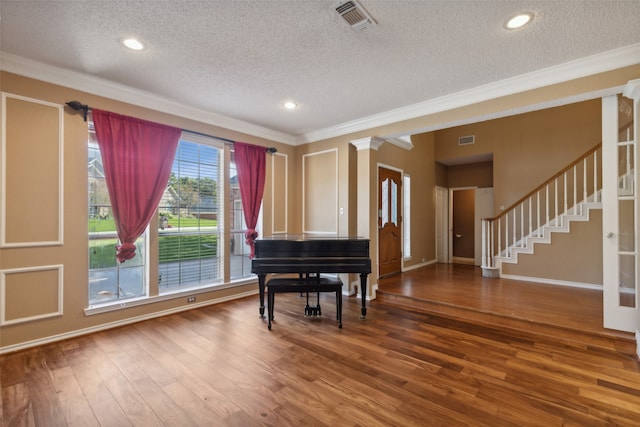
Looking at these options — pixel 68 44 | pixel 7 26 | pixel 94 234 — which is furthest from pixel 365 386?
pixel 7 26

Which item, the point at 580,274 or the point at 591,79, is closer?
the point at 591,79

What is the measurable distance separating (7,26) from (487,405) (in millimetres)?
4645

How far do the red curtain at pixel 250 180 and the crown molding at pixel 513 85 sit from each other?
5.22ft

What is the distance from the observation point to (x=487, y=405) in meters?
1.93

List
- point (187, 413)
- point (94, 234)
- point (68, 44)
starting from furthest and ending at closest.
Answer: point (94, 234) → point (68, 44) → point (187, 413)

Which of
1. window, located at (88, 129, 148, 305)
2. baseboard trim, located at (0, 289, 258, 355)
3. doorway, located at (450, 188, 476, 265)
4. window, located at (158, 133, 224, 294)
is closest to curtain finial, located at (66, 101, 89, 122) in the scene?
window, located at (88, 129, 148, 305)

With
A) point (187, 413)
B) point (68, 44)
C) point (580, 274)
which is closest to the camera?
point (187, 413)

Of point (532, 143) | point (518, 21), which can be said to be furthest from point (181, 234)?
point (532, 143)

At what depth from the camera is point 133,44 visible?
2473 mm

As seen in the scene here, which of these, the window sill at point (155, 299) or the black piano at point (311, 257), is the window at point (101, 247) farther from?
the black piano at point (311, 257)

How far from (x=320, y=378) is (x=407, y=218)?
461 cm

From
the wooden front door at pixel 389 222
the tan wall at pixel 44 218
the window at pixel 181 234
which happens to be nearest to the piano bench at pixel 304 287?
the window at pixel 181 234

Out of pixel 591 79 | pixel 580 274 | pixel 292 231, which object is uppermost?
pixel 591 79

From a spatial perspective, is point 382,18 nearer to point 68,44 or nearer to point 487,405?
point 68,44
